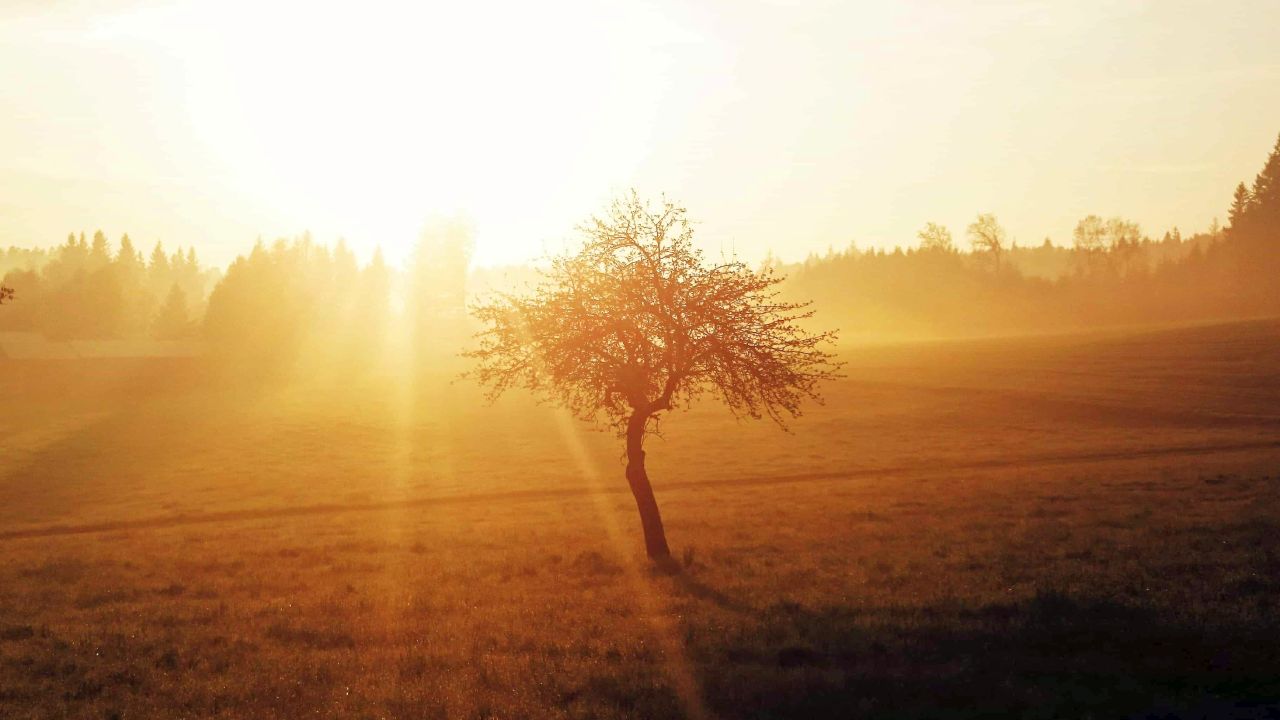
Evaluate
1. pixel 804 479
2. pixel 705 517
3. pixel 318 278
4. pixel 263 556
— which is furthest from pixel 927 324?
pixel 263 556

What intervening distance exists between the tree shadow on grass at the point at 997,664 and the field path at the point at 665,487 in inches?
1138

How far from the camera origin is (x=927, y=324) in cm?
18450

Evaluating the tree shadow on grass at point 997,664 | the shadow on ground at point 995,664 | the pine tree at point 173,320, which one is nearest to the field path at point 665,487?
the shadow on ground at point 995,664

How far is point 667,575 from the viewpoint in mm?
22344

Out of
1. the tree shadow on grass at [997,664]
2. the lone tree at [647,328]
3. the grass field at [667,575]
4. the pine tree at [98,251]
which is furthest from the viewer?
the pine tree at [98,251]

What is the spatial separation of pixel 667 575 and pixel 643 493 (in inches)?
130

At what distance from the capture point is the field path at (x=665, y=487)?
123ft

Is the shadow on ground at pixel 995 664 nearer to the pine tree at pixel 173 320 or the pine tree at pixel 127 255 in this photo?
the pine tree at pixel 173 320

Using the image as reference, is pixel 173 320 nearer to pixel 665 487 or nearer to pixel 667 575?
pixel 665 487

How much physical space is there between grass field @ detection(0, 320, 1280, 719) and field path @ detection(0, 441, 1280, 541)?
11.9 inches

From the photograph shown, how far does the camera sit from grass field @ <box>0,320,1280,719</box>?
12.2 metres

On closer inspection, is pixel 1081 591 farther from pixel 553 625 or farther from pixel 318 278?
pixel 318 278

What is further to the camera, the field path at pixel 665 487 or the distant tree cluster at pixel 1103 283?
the distant tree cluster at pixel 1103 283

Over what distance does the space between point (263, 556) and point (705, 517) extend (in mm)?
15816
